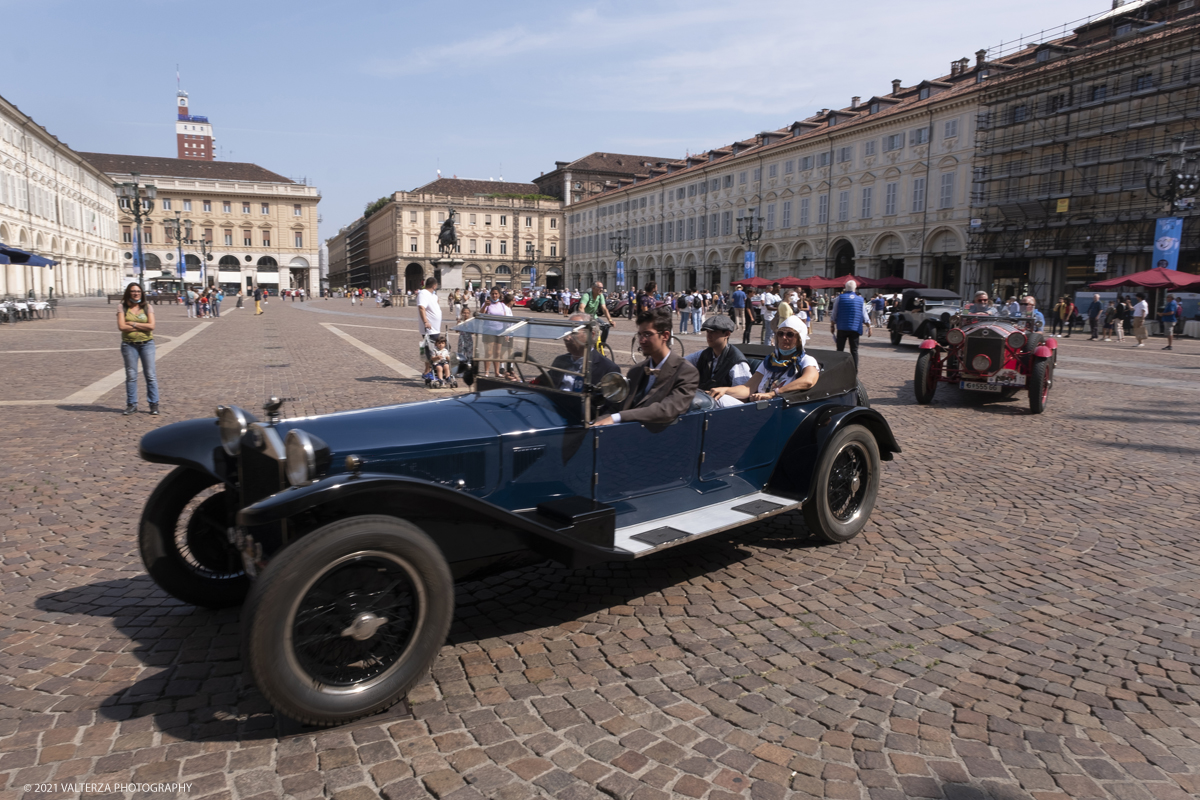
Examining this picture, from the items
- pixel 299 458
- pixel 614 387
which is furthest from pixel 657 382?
pixel 299 458

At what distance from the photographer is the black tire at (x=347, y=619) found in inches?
101

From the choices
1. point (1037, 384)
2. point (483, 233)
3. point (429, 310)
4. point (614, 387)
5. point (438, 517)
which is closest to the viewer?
point (438, 517)

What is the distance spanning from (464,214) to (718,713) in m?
101

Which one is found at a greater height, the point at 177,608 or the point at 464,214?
the point at 464,214

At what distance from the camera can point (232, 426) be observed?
334 centimetres

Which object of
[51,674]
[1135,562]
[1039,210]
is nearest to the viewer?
[51,674]

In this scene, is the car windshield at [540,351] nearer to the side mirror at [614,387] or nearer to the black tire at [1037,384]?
the side mirror at [614,387]

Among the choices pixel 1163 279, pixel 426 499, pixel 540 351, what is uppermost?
pixel 1163 279

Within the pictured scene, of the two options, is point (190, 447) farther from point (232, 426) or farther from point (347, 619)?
point (347, 619)

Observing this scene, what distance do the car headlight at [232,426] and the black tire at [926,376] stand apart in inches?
374

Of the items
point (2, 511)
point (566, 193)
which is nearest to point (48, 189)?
point (566, 193)

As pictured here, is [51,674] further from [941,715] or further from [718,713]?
[941,715]

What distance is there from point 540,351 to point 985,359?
28.9 feet

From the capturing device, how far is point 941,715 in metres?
2.92
